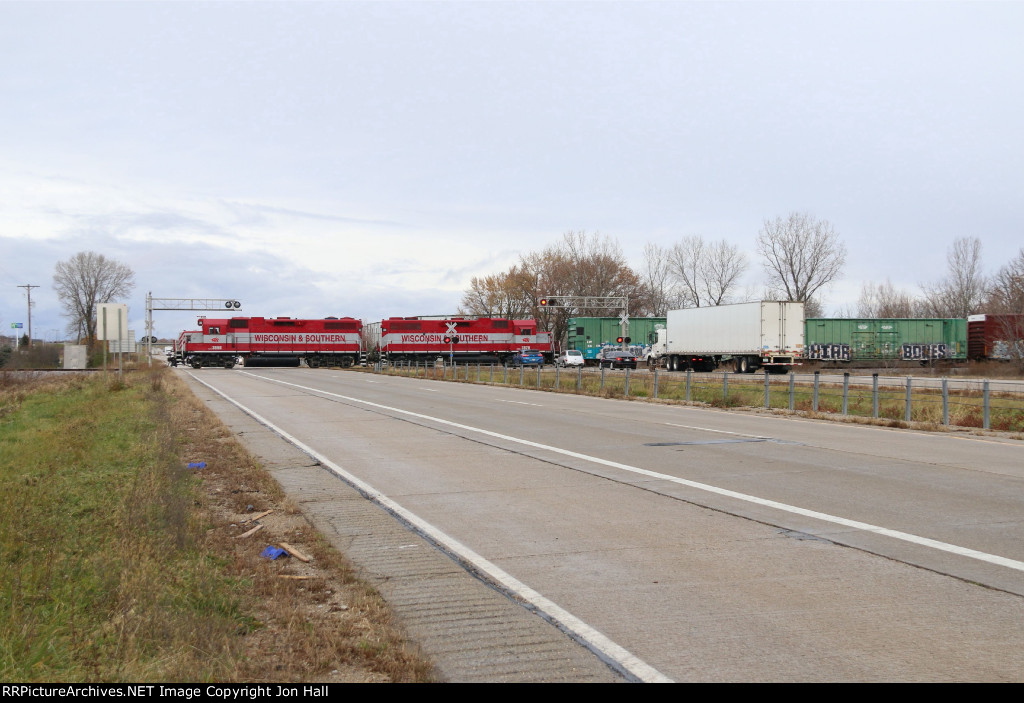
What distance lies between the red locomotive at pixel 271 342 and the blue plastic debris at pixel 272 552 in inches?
2606

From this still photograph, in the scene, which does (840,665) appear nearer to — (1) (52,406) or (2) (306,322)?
(1) (52,406)

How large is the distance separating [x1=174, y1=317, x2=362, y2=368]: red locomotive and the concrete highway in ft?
185

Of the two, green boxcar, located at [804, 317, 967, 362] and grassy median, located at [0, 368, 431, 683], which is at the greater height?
green boxcar, located at [804, 317, 967, 362]

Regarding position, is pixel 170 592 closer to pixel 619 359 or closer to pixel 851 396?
pixel 851 396

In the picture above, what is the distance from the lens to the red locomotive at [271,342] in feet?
231

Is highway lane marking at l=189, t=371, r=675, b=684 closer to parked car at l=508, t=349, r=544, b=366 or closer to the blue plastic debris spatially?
the blue plastic debris

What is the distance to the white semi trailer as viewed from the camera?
4572 centimetres

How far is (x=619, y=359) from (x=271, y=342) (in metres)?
29.6

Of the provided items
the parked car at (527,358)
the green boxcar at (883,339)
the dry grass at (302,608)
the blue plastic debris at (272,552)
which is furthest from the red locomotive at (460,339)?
the blue plastic debris at (272,552)

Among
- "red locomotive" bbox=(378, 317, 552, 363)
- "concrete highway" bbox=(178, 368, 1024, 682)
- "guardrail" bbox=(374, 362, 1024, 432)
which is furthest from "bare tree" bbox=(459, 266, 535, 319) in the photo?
"concrete highway" bbox=(178, 368, 1024, 682)

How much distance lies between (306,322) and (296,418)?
173 feet

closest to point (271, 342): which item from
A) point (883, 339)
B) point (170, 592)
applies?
point (883, 339)

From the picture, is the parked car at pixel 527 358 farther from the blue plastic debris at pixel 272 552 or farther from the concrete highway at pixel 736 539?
the blue plastic debris at pixel 272 552

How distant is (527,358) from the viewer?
238 ft
